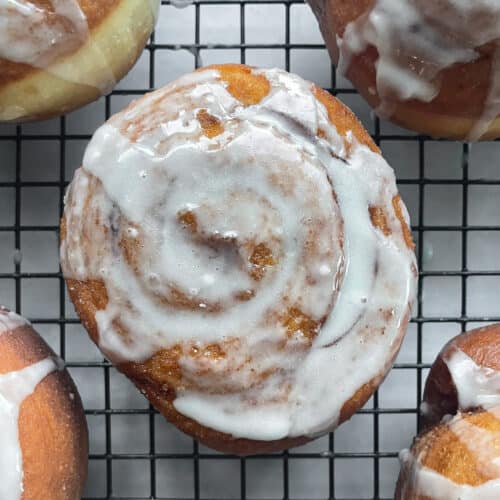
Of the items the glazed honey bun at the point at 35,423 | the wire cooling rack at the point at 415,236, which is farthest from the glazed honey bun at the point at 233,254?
the wire cooling rack at the point at 415,236

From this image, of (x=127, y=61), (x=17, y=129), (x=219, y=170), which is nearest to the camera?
(x=219, y=170)

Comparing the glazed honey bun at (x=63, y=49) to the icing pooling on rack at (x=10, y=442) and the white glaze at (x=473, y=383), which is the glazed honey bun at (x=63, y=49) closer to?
the icing pooling on rack at (x=10, y=442)

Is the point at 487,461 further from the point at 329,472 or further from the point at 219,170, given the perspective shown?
the point at 219,170

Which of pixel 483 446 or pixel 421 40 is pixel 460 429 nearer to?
pixel 483 446

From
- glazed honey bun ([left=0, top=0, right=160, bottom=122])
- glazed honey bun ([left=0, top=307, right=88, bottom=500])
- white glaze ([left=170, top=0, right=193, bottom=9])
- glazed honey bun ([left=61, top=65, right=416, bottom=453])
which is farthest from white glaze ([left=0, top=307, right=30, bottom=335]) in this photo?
white glaze ([left=170, top=0, right=193, bottom=9])

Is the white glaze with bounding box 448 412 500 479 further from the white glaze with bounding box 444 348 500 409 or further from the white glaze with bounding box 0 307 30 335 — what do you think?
the white glaze with bounding box 0 307 30 335

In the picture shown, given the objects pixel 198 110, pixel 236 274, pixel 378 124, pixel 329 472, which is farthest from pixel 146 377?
pixel 378 124

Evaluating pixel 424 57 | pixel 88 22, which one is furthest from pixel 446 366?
pixel 88 22
